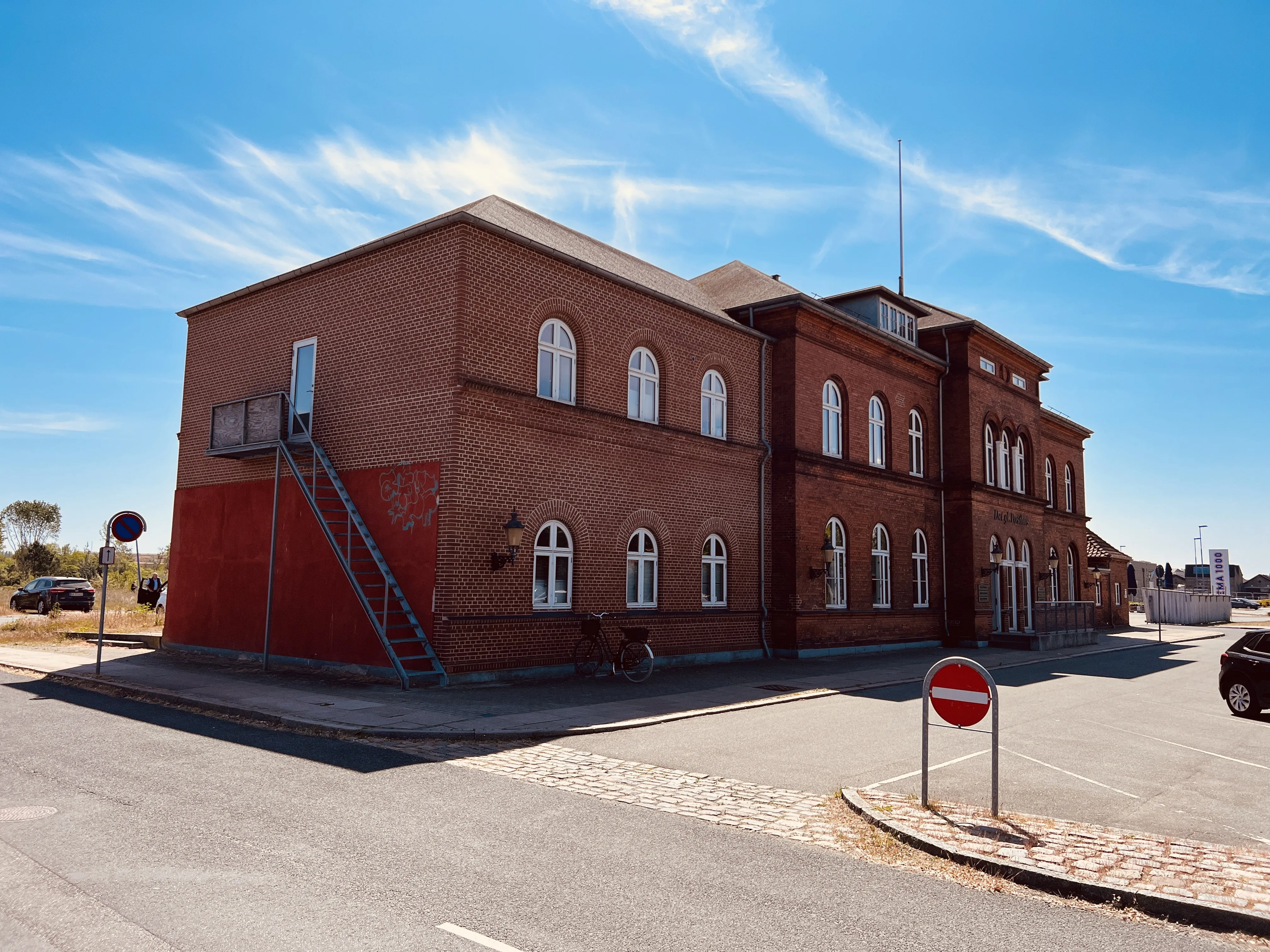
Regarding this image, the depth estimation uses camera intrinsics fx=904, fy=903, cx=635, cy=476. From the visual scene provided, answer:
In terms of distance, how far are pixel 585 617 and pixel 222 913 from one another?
12078 millimetres

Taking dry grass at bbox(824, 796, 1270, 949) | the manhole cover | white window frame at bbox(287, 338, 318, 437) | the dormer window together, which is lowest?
dry grass at bbox(824, 796, 1270, 949)

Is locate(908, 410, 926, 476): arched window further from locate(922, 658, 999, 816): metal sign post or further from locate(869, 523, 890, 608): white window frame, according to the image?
locate(922, 658, 999, 816): metal sign post

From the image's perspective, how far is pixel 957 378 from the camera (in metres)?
28.8

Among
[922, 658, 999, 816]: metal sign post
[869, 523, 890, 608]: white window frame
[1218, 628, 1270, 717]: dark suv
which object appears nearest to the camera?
[922, 658, 999, 816]: metal sign post

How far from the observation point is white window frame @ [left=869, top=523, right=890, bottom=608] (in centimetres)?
2509

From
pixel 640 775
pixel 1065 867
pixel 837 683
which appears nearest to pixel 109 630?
pixel 837 683

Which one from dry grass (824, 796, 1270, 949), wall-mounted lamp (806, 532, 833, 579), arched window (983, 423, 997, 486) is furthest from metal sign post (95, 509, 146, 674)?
arched window (983, 423, 997, 486)

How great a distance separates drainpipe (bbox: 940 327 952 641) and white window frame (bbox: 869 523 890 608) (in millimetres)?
3364

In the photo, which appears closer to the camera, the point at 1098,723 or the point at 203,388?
the point at 1098,723

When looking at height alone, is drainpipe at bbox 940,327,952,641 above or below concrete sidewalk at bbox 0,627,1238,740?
above

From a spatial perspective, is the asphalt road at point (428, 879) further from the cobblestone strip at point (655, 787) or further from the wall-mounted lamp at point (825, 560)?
the wall-mounted lamp at point (825, 560)

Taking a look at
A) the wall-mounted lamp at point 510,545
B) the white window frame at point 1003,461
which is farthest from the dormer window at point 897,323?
the wall-mounted lamp at point 510,545

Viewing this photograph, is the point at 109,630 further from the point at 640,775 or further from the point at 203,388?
the point at 640,775

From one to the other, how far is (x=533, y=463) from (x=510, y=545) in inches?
66.6
